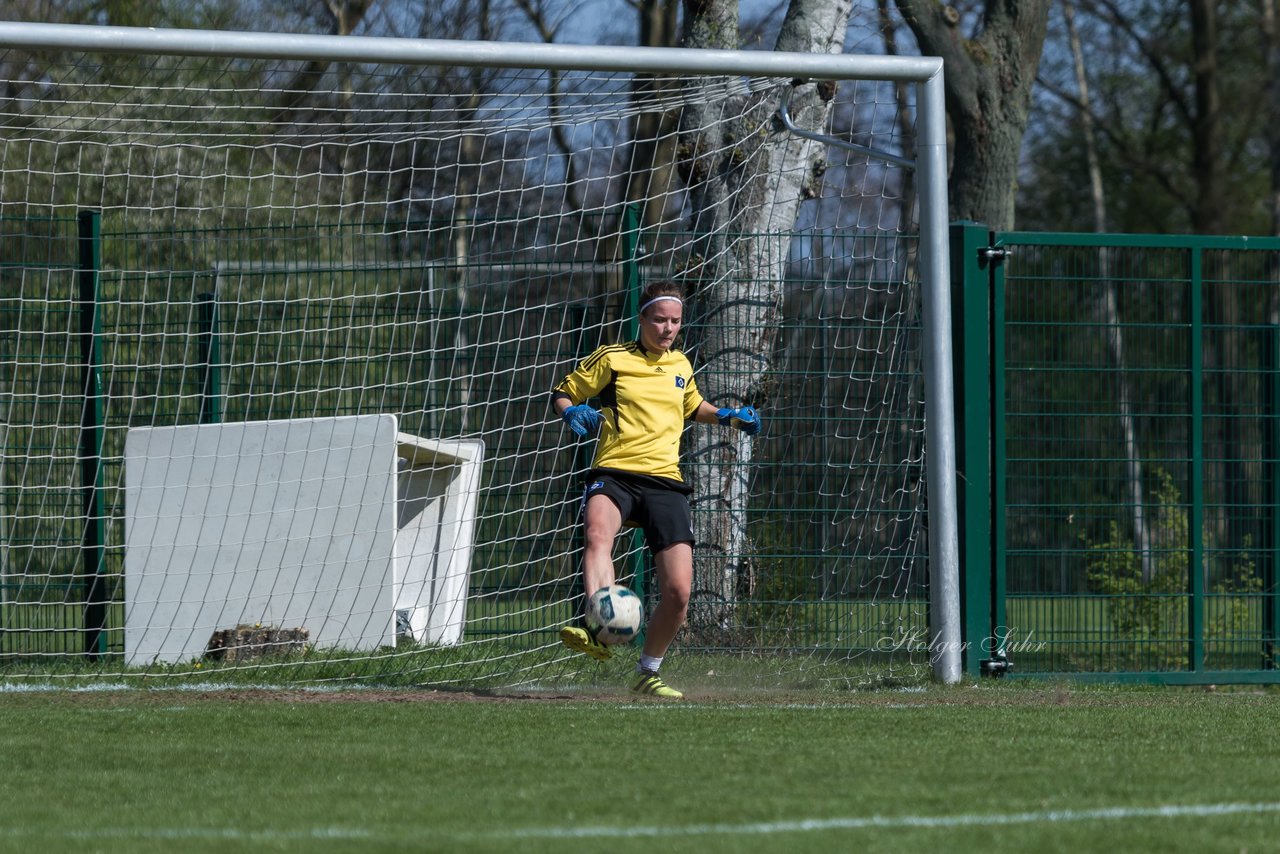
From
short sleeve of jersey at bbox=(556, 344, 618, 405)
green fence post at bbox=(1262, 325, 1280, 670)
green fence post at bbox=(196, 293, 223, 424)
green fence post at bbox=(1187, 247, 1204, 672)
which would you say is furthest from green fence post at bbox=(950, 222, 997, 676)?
green fence post at bbox=(196, 293, 223, 424)

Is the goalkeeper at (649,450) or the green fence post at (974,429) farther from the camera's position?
the green fence post at (974,429)

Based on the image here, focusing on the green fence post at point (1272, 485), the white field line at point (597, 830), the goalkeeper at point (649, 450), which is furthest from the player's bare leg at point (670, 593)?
the green fence post at point (1272, 485)

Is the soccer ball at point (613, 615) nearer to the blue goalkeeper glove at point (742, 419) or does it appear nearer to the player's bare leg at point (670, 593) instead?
the player's bare leg at point (670, 593)

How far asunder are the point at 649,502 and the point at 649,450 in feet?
0.79

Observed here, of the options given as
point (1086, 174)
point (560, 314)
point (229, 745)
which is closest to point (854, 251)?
point (560, 314)

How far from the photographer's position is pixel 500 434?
9.45 m

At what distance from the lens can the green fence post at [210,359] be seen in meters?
9.23

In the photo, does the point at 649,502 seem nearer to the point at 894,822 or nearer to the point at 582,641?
the point at 582,641

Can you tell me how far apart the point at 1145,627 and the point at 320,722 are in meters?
5.09

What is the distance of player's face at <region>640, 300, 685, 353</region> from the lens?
291 inches

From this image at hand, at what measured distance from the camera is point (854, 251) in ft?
27.6

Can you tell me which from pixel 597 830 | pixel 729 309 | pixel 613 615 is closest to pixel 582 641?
pixel 613 615

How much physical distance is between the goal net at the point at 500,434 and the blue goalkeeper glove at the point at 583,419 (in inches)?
43.3

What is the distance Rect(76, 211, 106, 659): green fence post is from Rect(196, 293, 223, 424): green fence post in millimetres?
584
